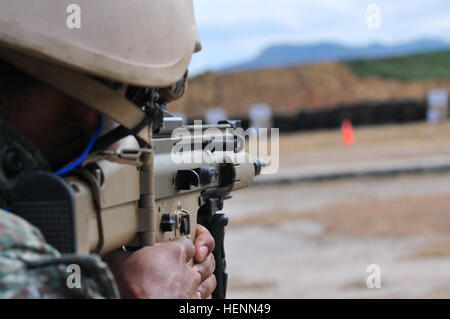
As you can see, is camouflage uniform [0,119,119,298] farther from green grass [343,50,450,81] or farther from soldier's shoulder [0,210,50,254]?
green grass [343,50,450,81]

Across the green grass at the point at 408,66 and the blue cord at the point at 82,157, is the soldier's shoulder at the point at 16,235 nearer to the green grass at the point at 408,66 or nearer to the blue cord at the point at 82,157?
the blue cord at the point at 82,157

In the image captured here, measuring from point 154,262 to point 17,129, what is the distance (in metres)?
0.58

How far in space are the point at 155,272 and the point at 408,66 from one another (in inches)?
2197

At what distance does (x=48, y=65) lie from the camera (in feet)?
5.78

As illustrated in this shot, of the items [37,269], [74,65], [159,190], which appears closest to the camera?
[37,269]

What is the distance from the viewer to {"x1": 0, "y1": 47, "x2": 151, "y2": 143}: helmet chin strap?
1744mm

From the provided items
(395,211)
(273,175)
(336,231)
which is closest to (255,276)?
(336,231)

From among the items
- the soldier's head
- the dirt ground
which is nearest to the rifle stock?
the soldier's head

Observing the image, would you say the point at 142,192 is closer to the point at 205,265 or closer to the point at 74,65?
the point at 205,265

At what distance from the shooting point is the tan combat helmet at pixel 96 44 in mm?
1721

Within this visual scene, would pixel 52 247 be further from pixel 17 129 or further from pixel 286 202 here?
pixel 286 202

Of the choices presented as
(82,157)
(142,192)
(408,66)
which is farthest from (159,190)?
(408,66)

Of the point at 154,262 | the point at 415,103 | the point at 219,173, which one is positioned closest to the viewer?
the point at 154,262

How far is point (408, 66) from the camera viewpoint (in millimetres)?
55625
